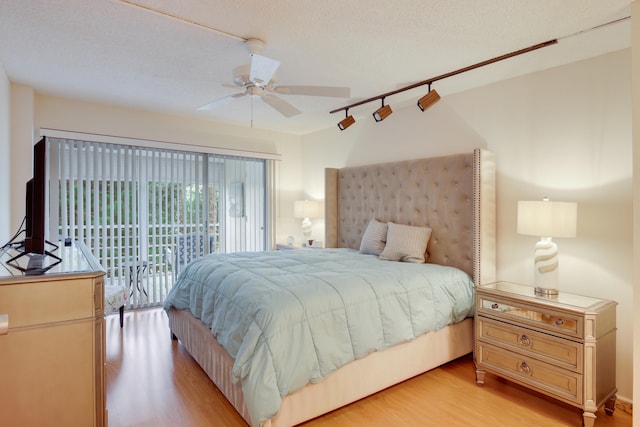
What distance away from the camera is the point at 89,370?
1.57 metres

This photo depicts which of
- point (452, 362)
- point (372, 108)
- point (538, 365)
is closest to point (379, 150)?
point (372, 108)

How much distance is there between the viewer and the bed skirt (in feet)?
6.60

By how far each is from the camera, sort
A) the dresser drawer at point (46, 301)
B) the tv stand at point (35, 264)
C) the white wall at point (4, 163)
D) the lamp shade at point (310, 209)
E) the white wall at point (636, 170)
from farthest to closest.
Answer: the lamp shade at point (310, 209) → the white wall at point (4, 163) → the white wall at point (636, 170) → the tv stand at point (35, 264) → the dresser drawer at point (46, 301)

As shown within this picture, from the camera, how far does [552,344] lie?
220 cm

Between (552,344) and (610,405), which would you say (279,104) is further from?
(610,405)

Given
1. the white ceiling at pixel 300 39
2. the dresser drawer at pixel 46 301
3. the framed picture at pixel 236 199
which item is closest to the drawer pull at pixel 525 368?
the white ceiling at pixel 300 39

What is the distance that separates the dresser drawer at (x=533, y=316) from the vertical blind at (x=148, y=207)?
11.1 ft

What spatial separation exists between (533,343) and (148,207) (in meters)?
4.12

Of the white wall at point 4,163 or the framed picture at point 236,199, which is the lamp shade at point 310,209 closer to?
the framed picture at point 236,199

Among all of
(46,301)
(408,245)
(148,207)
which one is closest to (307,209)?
(408,245)

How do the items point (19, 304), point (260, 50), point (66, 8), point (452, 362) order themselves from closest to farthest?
point (19, 304)
point (66, 8)
point (260, 50)
point (452, 362)

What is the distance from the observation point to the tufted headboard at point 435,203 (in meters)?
2.93

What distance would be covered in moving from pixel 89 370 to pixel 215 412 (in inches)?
36.2

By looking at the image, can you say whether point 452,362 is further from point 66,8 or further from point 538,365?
point 66,8
